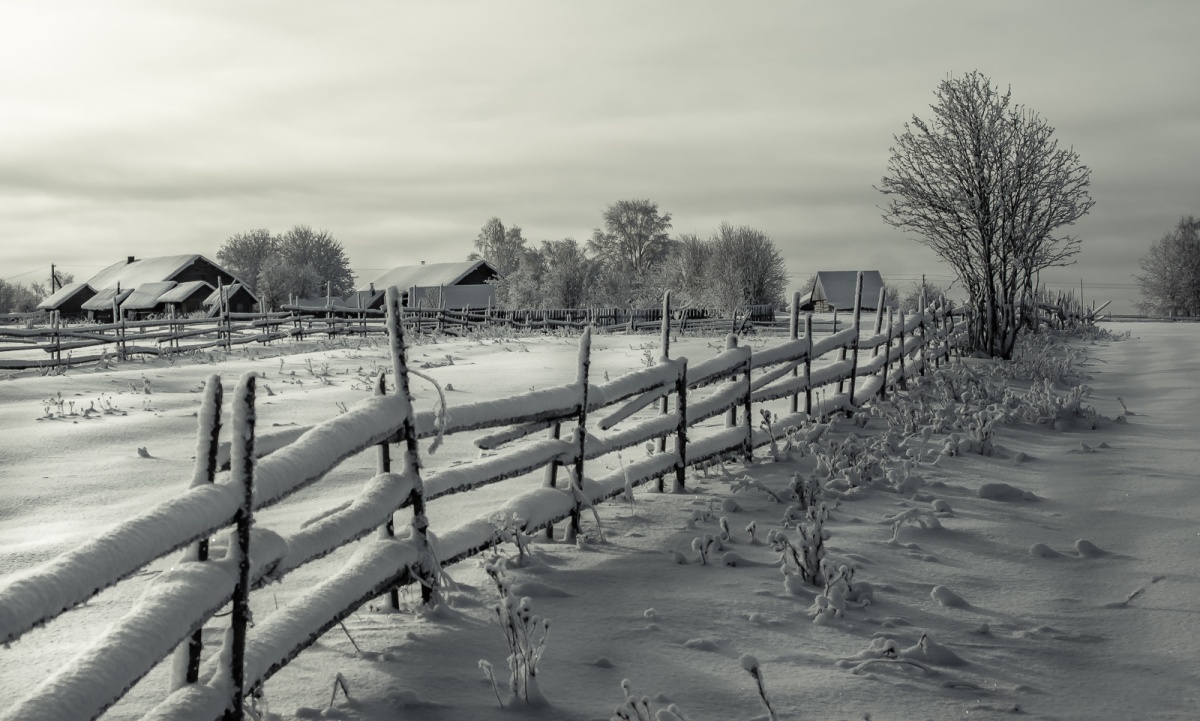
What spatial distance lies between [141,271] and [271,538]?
60.9m

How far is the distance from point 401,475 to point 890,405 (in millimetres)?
7599

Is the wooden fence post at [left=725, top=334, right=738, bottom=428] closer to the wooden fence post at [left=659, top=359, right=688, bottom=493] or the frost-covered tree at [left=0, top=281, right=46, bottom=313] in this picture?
the wooden fence post at [left=659, top=359, right=688, bottom=493]

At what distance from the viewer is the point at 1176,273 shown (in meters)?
62.3

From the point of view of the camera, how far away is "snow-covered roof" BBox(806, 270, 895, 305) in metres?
65.0

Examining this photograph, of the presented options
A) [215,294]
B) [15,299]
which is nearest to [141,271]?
[215,294]

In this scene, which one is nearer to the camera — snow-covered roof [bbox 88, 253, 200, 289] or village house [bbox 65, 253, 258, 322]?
village house [bbox 65, 253, 258, 322]

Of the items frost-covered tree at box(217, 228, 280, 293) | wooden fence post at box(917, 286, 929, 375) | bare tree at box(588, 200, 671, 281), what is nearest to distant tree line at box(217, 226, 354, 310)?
frost-covered tree at box(217, 228, 280, 293)

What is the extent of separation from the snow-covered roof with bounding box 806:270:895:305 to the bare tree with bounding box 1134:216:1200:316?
59.4ft

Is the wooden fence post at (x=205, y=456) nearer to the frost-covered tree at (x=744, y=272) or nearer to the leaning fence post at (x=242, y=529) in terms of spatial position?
the leaning fence post at (x=242, y=529)

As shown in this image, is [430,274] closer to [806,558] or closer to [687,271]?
[687,271]

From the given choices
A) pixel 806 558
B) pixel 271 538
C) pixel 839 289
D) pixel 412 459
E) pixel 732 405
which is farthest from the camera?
pixel 839 289

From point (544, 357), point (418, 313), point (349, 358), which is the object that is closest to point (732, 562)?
point (544, 357)

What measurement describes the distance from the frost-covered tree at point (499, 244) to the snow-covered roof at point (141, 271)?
2489 cm

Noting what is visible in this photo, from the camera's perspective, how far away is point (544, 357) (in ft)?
57.8
